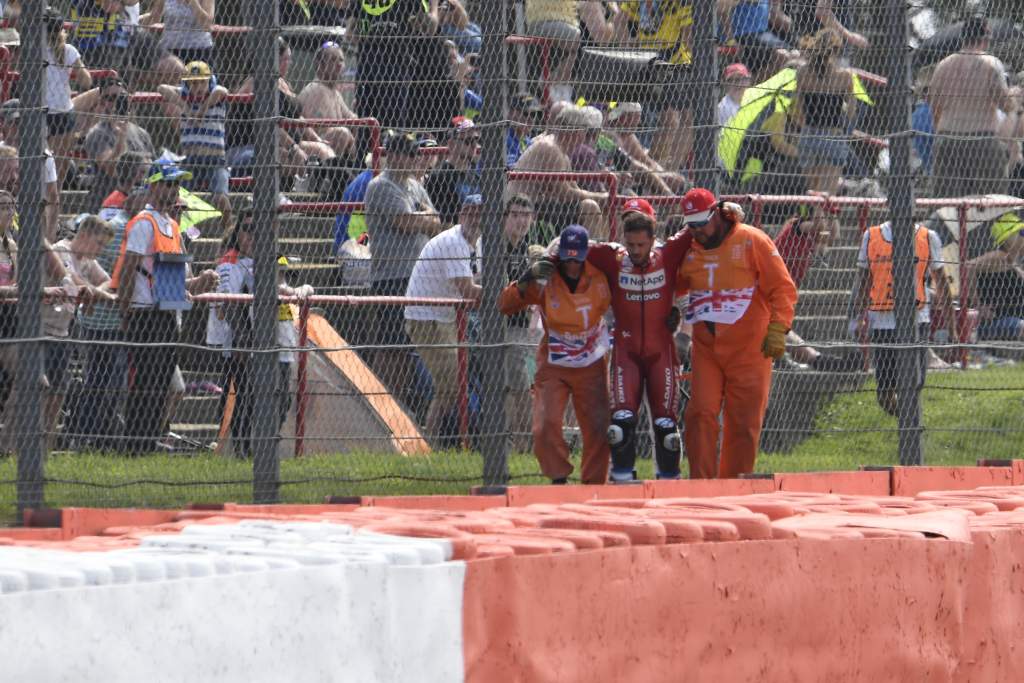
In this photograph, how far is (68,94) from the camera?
870 cm

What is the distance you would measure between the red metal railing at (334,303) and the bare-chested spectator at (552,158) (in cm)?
77

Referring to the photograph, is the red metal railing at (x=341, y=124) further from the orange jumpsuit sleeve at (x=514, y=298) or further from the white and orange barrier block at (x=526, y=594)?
the white and orange barrier block at (x=526, y=594)

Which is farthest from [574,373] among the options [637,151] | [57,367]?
[57,367]

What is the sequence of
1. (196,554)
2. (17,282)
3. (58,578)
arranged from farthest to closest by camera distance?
(17,282) → (196,554) → (58,578)

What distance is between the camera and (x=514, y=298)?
938cm

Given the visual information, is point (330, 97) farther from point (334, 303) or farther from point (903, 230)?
point (903, 230)

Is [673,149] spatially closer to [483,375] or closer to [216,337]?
[483,375]

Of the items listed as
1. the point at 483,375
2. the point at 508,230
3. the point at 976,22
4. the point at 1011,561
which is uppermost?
the point at 976,22

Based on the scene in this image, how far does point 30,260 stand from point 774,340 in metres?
4.01

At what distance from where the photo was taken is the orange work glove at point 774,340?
9.67m

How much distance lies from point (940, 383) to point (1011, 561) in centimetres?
552

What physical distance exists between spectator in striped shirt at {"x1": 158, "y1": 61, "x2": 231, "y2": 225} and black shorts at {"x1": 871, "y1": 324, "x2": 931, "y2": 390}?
12.7ft

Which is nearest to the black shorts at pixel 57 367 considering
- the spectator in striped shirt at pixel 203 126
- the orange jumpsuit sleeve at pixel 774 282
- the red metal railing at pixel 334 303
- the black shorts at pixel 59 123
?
the red metal railing at pixel 334 303

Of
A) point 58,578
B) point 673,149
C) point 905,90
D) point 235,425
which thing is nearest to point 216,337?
point 235,425
